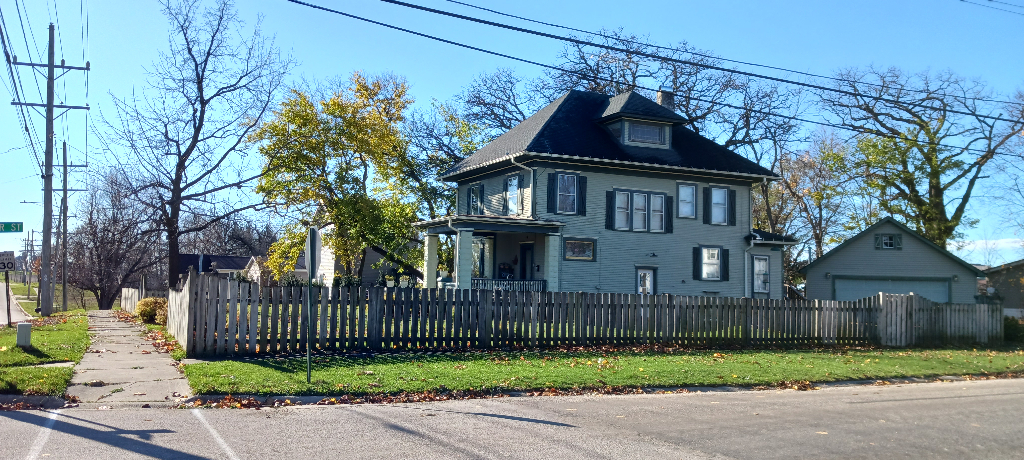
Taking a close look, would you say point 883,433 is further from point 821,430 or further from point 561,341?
point 561,341

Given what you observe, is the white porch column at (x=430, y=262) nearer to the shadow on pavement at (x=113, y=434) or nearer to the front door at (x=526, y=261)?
the front door at (x=526, y=261)

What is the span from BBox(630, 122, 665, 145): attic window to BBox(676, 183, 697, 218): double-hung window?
206cm

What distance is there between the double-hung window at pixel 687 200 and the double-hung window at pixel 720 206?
2.99 feet

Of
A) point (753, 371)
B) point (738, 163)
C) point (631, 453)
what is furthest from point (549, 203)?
point (631, 453)

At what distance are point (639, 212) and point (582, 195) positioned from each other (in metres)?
2.82

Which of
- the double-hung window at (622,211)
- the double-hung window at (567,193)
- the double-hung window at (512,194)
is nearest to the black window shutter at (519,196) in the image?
the double-hung window at (512,194)

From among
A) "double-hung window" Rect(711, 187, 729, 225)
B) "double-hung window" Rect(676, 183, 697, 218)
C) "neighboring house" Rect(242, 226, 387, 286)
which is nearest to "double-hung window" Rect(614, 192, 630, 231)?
"double-hung window" Rect(676, 183, 697, 218)

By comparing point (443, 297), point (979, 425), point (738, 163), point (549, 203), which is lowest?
point (979, 425)

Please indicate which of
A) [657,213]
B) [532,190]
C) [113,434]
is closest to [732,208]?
[657,213]

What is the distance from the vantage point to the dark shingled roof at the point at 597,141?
29875mm

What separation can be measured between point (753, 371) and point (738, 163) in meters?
20.1

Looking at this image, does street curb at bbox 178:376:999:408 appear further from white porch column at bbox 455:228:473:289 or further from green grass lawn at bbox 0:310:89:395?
white porch column at bbox 455:228:473:289

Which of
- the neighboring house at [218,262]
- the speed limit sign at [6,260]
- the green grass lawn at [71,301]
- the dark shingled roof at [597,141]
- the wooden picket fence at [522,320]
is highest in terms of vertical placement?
the dark shingled roof at [597,141]

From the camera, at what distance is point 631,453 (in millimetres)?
7738
